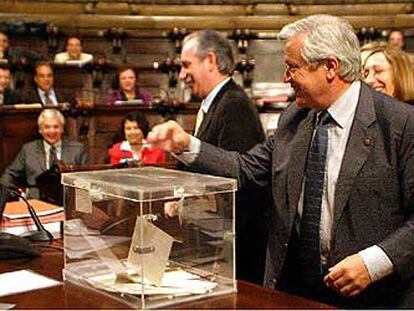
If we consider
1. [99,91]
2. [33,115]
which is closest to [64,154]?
[33,115]

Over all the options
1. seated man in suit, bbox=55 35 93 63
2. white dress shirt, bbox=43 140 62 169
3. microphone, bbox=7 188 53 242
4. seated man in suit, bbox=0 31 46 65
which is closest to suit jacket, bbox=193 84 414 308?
microphone, bbox=7 188 53 242

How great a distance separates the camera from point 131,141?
5160 millimetres

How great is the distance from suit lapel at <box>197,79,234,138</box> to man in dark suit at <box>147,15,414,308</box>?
79 cm

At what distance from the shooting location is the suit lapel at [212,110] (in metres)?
2.80

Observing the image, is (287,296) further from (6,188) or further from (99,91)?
(99,91)

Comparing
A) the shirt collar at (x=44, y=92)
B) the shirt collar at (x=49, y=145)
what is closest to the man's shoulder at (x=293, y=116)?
the shirt collar at (x=49, y=145)

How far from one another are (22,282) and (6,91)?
4.55 metres

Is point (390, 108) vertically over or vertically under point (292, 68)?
under

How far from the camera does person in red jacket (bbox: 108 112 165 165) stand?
5000 mm

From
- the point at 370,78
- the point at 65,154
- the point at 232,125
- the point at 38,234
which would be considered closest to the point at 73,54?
the point at 65,154

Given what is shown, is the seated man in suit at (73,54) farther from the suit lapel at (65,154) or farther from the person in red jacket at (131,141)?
the suit lapel at (65,154)

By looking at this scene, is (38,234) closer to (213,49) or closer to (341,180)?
(341,180)

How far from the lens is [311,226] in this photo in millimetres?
1929

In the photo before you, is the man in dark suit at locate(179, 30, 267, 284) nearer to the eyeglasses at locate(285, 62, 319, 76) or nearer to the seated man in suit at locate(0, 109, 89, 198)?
the eyeglasses at locate(285, 62, 319, 76)
